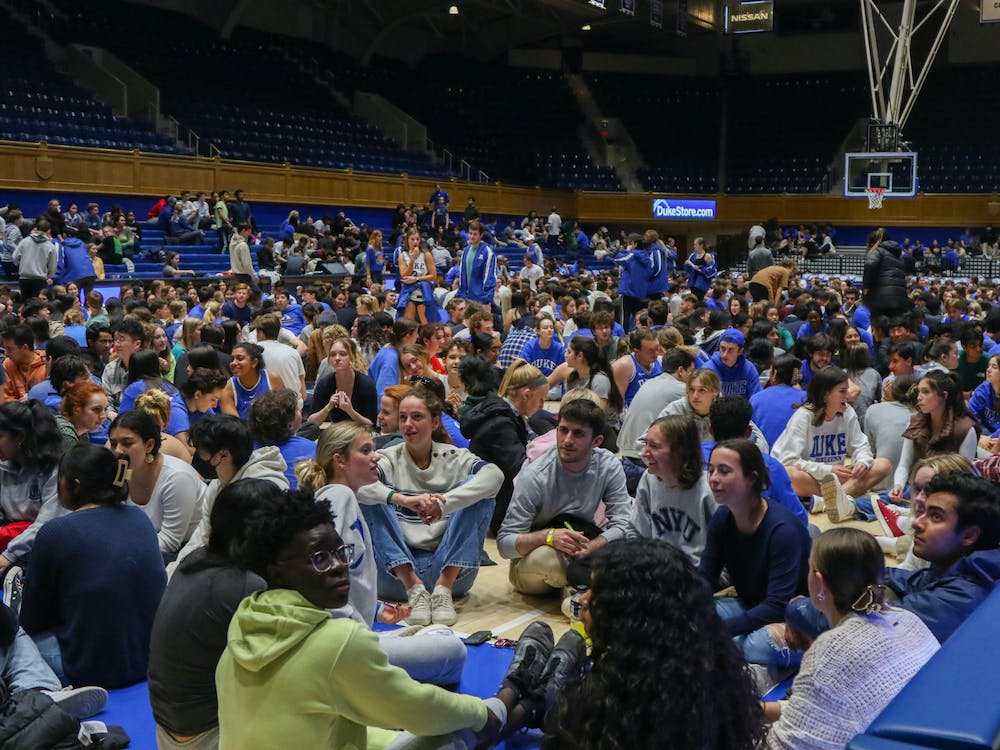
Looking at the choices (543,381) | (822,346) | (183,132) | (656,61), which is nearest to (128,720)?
(543,381)

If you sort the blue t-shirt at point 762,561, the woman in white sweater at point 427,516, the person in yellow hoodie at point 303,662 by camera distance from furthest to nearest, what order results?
the woman in white sweater at point 427,516
the blue t-shirt at point 762,561
the person in yellow hoodie at point 303,662

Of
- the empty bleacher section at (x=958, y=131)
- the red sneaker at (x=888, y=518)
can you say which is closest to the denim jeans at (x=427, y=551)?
the red sneaker at (x=888, y=518)

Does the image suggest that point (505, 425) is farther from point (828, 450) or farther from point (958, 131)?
point (958, 131)

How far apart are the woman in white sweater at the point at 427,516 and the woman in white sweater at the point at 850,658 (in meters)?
2.36

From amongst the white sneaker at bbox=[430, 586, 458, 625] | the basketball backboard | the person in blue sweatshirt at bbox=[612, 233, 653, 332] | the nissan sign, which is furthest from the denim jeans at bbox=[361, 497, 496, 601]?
the nissan sign

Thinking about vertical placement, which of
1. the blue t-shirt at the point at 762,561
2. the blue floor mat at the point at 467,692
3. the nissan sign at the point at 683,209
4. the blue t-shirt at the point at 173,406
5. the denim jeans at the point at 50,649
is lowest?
the blue floor mat at the point at 467,692

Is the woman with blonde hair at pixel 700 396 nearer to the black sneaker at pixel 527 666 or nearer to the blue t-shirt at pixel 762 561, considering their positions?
the blue t-shirt at pixel 762 561

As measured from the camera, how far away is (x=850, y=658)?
2.61 m

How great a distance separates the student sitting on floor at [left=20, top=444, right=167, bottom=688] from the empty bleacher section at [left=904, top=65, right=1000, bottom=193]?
29475 millimetres

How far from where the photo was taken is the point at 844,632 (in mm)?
2664

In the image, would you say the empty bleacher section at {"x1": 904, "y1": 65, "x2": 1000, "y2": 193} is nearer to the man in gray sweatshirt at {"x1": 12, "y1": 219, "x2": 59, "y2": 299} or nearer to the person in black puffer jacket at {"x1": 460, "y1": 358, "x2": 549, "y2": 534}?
the man in gray sweatshirt at {"x1": 12, "y1": 219, "x2": 59, "y2": 299}

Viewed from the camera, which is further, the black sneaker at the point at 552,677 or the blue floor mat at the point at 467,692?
the blue floor mat at the point at 467,692

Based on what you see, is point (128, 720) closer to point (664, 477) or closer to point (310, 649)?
point (310, 649)

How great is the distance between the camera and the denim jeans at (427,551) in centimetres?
504
